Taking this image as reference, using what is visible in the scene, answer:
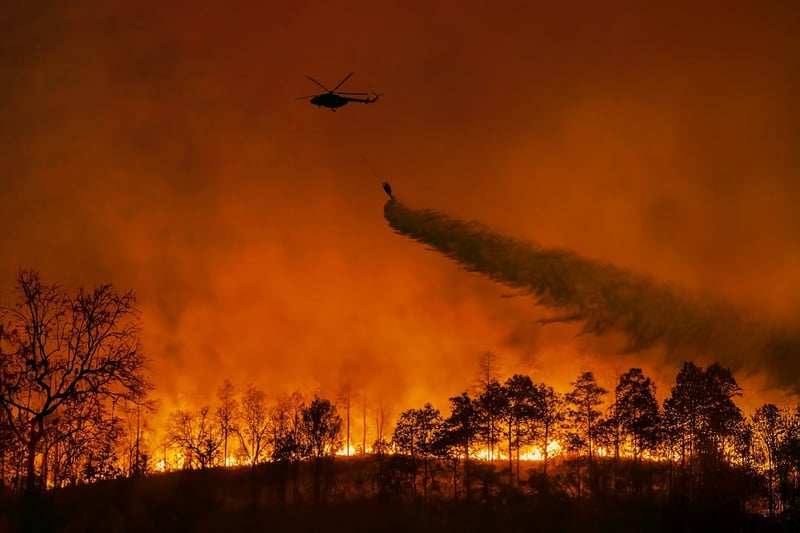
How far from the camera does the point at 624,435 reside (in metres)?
98.8

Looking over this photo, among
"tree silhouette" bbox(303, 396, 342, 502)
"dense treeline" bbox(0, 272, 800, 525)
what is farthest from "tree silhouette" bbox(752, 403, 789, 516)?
"tree silhouette" bbox(303, 396, 342, 502)

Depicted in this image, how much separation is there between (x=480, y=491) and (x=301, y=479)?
3223cm

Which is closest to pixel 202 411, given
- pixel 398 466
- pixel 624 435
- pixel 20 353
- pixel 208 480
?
pixel 208 480

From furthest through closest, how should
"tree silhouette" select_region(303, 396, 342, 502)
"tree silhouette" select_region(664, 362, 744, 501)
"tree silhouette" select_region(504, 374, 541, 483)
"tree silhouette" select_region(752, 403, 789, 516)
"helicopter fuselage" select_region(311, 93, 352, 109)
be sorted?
1. "tree silhouette" select_region(303, 396, 342, 502)
2. "tree silhouette" select_region(504, 374, 541, 483)
3. "tree silhouette" select_region(752, 403, 789, 516)
4. "tree silhouette" select_region(664, 362, 744, 501)
5. "helicopter fuselage" select_region(311, 93, 352, 109)

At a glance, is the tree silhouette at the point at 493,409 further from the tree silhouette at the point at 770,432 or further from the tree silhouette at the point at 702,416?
the tree silhouette at the point at 770,432

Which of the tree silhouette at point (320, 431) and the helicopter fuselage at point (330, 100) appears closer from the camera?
the helicopter fuselage at point (330, 100)

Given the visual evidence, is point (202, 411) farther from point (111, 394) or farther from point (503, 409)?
point (111, 394)

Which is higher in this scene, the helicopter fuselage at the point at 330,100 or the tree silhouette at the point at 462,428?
the helicopter fuselage at the point at 330,100

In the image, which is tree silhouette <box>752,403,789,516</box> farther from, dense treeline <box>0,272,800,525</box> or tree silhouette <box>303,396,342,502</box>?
tree silhouette <box>303,396,342,502</box>

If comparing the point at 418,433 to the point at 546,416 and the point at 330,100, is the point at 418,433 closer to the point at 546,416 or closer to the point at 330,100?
the point at 546,416

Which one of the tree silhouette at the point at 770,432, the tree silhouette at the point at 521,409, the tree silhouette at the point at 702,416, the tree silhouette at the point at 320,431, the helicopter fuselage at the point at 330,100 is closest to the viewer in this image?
the helicopter fuselage at the point at 330,100

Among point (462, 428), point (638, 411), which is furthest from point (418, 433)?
point (638, 411)

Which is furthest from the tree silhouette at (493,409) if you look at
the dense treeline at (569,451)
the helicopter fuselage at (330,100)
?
the helicopter fuselage at (330,100)

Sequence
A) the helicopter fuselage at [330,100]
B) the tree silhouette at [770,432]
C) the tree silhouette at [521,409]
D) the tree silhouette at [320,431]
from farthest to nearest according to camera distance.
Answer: the tree silhouette at [320,431], the tree silhouette at [521,409], the tree silhouette at [770,432], the helicopter fuselage at [330,100]
